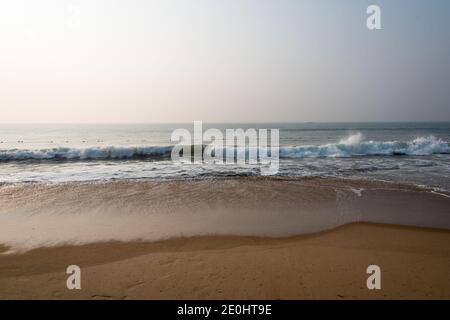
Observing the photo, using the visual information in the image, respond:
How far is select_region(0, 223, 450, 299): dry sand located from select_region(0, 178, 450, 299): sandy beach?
17mm

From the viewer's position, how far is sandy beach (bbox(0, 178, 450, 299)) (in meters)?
3.78

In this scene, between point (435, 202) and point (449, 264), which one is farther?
point (435, 202)

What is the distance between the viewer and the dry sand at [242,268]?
367 cm

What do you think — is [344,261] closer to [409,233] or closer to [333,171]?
[409,233]

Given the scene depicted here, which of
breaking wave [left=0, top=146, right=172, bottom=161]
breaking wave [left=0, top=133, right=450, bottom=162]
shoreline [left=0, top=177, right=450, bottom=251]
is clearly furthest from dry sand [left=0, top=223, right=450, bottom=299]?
breaking wave [left=0, top=146, right=172, bottom=161]

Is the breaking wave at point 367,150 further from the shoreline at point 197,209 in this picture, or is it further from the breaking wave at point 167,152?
the shoreline at point 197,209

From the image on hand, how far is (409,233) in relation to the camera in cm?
586

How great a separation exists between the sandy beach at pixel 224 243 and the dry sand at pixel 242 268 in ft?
0.06

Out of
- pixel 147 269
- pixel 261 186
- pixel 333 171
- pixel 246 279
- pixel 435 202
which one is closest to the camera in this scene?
pixel 246 279
